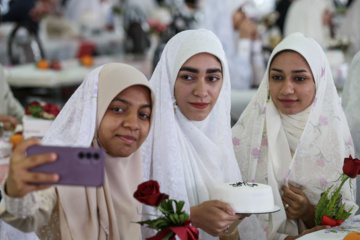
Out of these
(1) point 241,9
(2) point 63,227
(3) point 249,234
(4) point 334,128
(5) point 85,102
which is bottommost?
(3) point 249,234

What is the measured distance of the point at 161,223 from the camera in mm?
1547

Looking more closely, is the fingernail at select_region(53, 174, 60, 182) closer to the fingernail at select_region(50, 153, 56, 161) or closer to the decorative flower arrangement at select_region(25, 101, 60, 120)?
the fingernail at select_region(50, 153, 56, 161)

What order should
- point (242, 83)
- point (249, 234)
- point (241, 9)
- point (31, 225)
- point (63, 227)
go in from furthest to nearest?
point (241, 9), point (242, 83), point (249, 234), point (63, 227), point (31, 225)

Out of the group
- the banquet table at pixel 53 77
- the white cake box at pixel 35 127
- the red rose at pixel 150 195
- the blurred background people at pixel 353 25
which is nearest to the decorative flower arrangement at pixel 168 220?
the red rose at pixel 150 195

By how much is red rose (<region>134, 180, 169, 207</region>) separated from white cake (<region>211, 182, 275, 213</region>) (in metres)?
0.38

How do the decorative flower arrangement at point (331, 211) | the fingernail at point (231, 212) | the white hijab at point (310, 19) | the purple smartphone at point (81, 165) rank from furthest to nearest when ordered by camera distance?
the white hijab at point (310, 19) < the decorative flower arrangement at point (331, 211) < the fingernail at point (231, 212) < the purple smartphone at point (81, 165)

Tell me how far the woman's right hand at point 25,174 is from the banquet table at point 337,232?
2.95 ft

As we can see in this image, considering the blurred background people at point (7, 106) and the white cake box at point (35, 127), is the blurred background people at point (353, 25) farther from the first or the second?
the white cake box at point (35, 127)

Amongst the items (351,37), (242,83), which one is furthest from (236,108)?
(351,37)

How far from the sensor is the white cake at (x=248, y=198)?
5.92 ft

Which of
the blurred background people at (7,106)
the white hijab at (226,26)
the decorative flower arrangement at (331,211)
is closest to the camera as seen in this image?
the decorative flower arrangement at (331,211)

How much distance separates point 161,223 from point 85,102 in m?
0.47

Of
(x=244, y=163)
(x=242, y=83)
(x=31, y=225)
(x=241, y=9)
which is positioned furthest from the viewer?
(x=241, y=9)

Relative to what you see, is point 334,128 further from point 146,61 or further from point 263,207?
point 146,61
